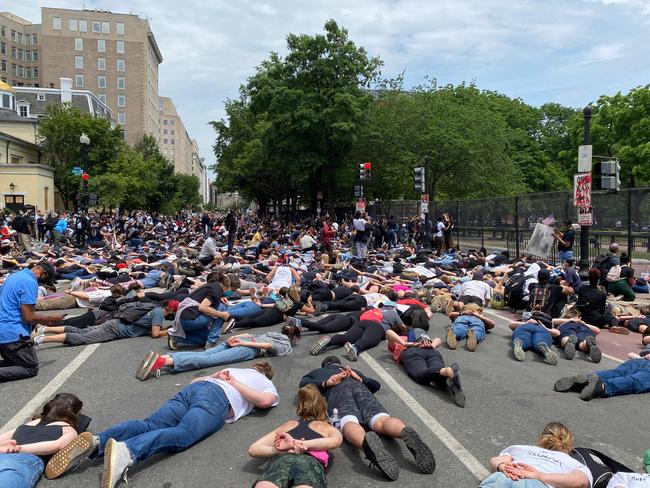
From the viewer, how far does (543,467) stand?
12.1 feet

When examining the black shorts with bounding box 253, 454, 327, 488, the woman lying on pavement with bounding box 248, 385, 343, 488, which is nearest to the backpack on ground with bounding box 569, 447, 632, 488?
the woman lying on pavement with bounding box 248, 385, 343, 488

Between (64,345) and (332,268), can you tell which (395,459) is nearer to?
(64,345)

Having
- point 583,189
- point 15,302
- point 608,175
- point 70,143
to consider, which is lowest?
point 15,302

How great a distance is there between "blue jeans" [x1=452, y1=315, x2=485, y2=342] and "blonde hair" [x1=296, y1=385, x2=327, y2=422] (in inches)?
171

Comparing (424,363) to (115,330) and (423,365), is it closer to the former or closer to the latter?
(423,365)

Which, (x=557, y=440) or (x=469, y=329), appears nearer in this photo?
(x=557, y=440)

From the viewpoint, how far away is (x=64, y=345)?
26.0 ft

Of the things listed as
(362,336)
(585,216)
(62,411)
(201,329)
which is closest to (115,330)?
(201,329)

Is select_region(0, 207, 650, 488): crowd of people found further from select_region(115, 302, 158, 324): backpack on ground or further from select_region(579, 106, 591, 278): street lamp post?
select_region(579, 106, 591, 278): street lamp post

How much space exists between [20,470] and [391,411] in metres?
3.31

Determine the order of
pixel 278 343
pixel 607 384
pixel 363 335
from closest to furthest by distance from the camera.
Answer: pixel 607 384, pixel 278 343, pixel 363 335

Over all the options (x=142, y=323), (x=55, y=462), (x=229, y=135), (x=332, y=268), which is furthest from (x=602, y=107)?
(x=55, y=462)

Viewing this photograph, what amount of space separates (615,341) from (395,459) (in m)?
6.11

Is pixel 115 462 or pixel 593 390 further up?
pixel 115 462
